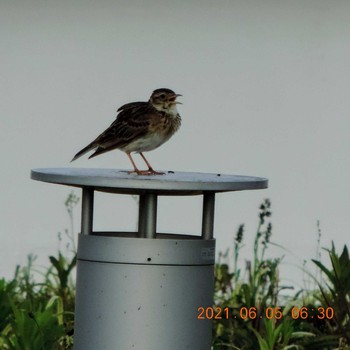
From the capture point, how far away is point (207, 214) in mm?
7762

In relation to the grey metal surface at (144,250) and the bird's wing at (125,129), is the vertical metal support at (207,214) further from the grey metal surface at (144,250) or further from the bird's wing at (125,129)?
the bird's wing at (125,129)

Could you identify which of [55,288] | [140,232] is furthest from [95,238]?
[55,288]

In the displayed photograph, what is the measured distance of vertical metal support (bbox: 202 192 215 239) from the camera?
25.4 feet

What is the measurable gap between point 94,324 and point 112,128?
4.78 ft

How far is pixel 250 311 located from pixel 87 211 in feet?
6.60

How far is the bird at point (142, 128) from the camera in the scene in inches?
322

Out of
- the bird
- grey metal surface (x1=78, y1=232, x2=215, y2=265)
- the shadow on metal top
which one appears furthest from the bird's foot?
grey metal surface (x1=78, y1=232, x2=215, y2=265)

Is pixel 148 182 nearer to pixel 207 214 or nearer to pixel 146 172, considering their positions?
pixel 207 214

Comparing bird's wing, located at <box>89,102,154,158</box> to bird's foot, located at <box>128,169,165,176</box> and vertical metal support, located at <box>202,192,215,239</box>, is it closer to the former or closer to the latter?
bird's foot, located at <box>128,169,165,176</box>

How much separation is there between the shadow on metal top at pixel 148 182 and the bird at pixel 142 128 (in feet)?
1.06

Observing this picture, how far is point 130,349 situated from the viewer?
7.39 m

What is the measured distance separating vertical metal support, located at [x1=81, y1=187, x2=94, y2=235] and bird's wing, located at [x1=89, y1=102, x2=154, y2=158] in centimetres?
49
